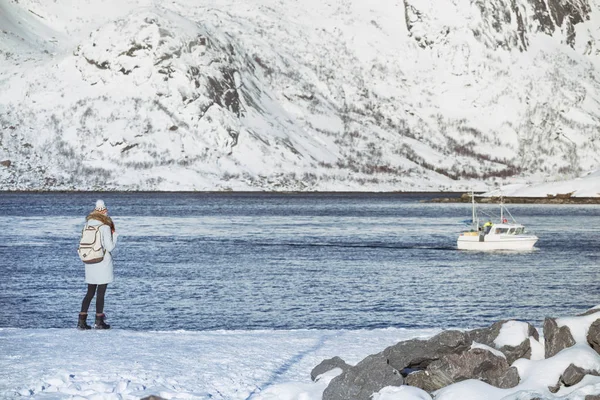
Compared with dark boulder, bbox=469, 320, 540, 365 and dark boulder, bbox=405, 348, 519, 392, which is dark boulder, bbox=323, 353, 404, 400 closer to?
dark boulder, bbox=405, 348, 519, 392

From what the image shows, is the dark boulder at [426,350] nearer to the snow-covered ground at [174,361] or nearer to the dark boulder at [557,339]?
the dark boulder at [557,339]

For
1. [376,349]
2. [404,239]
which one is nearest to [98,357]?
[376,349]

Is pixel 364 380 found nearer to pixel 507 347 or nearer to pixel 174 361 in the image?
pixel 507 347

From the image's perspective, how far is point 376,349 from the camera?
2089cm

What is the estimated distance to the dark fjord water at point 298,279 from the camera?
38.8 m

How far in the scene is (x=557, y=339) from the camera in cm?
1769

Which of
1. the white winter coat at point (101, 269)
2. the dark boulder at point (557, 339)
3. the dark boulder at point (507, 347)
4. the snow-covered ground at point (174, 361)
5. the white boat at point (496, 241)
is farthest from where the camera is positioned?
the white boat at point (496, 241)

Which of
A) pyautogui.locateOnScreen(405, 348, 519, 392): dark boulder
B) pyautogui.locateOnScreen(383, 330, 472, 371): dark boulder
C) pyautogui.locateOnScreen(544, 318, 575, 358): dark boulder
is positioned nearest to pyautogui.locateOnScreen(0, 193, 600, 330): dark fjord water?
pyautogui.locateOnScreen(383, 330, 472, 371): dark boulder

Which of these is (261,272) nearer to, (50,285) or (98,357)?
(50,285)

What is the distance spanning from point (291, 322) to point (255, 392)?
1981 centimetres

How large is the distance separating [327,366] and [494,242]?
70294 millimetres

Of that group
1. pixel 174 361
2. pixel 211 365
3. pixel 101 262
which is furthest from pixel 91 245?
pixel 211 365

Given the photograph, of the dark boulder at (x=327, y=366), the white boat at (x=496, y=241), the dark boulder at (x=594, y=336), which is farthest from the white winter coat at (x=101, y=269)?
the white boat at (x=496, y=241)

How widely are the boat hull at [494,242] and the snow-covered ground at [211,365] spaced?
64728mm
